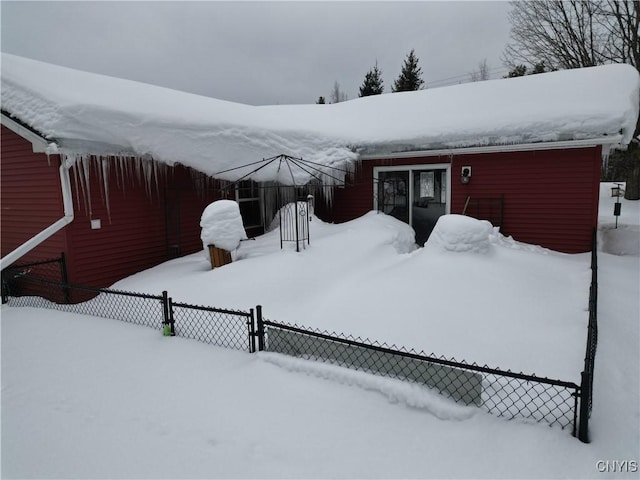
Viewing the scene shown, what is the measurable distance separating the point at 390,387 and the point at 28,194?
7.74 metres

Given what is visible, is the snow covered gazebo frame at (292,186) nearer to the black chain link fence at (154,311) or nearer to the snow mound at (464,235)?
the black chain link fence at (154,311)

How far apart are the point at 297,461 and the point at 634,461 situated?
2378 millimetres

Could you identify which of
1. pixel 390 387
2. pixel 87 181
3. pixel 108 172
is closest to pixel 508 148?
pixel 390 387

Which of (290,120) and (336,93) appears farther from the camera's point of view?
(336,93)

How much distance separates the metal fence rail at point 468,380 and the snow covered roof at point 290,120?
533 cm

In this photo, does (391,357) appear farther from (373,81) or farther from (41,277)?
(373,81)

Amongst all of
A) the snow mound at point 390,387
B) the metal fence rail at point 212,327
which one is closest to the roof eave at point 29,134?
the metal fence rail at point 212,327

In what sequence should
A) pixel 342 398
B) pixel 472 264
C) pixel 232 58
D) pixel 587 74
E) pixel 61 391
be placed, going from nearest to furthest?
pixel 342 398
pixel 61 391
pixel 472 264
pixel 587 74
pixel 232 58

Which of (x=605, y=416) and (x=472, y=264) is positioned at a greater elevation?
(x=472, y=264)

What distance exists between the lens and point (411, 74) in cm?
3225

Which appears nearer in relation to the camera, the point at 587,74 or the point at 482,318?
the point at 482,318

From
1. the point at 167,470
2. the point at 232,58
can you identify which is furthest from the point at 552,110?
the point at 232,58

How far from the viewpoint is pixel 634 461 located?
2631 mm

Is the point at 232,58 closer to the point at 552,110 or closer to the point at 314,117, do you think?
the point at 314,117
